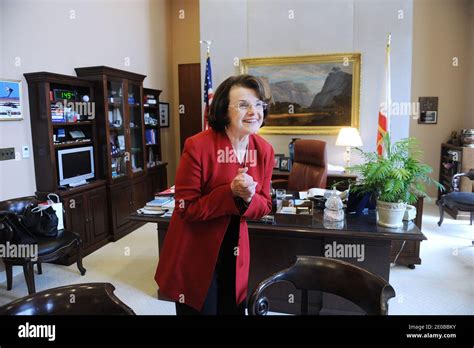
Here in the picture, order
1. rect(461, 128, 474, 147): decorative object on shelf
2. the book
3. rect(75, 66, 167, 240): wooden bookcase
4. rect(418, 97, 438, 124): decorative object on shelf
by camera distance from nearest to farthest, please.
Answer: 1. the book
2. rect(75, 66, 167, 240): wooden bookcase
3. rect(461, 128, 474, 147): decorative object on shelf
4. rect(418, 97, 438, 124): decorative object on shelf

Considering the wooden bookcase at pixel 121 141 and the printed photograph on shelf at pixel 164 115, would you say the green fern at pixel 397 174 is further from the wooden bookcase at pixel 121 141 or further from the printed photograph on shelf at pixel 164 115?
the printed photograph on shelf at pixel 164 115

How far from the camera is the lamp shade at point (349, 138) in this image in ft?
14.6

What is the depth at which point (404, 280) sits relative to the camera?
10.3ft

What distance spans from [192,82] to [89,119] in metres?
2.58

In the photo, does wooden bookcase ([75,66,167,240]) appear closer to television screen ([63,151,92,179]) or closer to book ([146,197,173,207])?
television screen ([63,151,92,179])

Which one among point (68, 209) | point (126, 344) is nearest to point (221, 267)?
point (126, 344)

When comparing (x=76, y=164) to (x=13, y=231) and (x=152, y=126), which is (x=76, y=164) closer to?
(x=13, y=231)

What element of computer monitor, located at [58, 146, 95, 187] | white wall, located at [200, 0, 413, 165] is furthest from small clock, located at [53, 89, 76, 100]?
white wall, located at [200, 0, 413, 165]

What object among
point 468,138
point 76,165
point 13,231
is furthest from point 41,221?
point 468,138

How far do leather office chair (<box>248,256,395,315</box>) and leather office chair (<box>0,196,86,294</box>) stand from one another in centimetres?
227

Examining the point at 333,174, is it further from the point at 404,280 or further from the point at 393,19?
the point at 393,19

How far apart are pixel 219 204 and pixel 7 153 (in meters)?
2.84

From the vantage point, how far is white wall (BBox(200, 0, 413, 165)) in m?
4.60

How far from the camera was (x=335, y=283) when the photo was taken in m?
1.32
